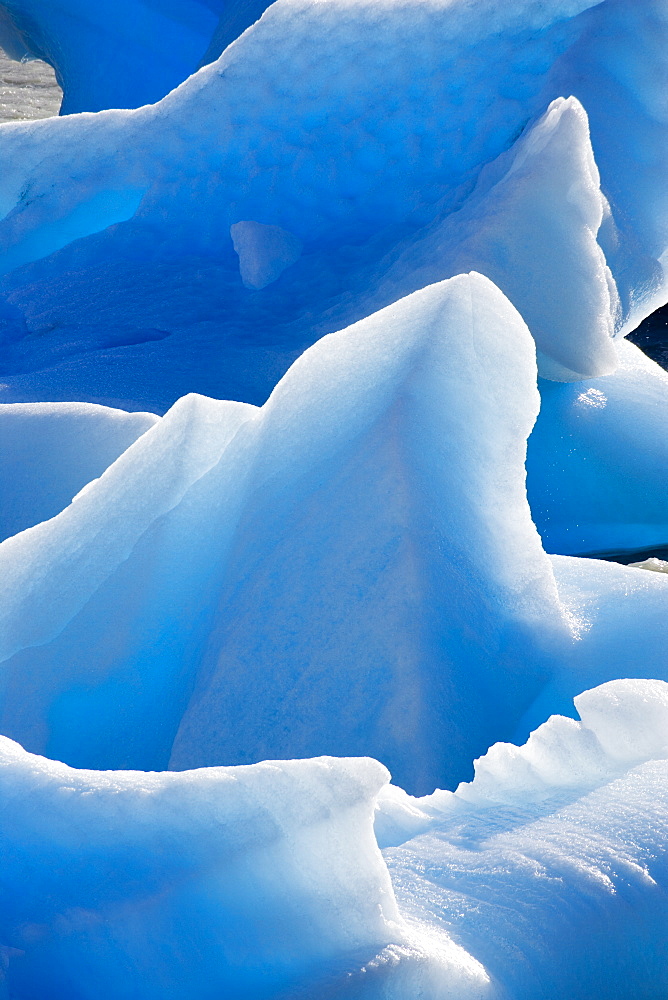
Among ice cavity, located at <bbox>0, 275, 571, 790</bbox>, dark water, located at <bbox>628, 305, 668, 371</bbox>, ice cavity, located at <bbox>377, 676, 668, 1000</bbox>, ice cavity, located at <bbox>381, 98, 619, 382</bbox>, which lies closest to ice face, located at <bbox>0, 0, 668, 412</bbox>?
ice cavity, located at <bbox>381, 98, 619, 382</bbox>

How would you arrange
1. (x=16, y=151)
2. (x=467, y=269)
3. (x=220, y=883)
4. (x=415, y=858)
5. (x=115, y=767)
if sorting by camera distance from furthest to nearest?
(x=16, y=151) → (x=467, y=269) → (x=115, y=767) → (x=415, y=858) → (x=220, y=883)

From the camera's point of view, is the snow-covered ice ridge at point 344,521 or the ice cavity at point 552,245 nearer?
the snow-covered ice ridge at point 344,521

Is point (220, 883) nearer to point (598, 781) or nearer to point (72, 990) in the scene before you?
point (72, 990)

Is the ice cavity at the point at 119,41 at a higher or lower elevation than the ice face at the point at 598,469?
higher

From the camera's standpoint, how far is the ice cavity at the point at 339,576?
2.63ft

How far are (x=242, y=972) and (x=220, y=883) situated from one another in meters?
0.04

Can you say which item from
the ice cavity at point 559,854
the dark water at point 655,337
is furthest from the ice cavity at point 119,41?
the ice cavity at point 559,854

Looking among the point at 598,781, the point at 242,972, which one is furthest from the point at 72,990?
the point at 598,781

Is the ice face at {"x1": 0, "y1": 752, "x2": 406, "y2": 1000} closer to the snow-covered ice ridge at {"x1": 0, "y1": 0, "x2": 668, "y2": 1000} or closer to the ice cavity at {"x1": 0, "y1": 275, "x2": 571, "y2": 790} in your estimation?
the snow-covered ice ridge at {"x1": 0, "y1": 0, "x2": 668, "y2": 1000}

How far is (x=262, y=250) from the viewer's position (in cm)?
157

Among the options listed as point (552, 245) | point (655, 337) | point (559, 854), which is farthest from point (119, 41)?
point (559, 854)

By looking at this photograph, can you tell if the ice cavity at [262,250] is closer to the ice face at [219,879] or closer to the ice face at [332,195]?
the ice face at [332,195]

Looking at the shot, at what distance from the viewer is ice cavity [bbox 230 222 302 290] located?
1.57 m

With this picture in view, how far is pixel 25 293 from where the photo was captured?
1.67m
